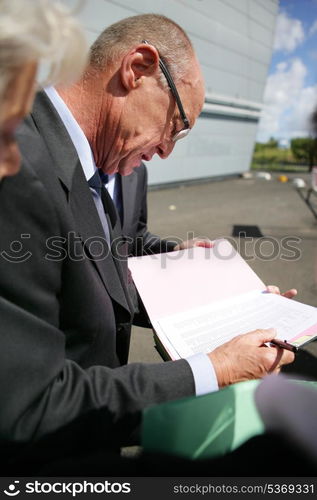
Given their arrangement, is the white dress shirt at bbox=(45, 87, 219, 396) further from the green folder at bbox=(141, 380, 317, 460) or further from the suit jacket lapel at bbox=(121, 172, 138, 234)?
the suit jacket lapel at bbox=(121, 172, 138, 234)

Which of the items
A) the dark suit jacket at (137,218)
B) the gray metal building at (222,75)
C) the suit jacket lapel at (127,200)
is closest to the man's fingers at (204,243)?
the dark suit jacket at (137,218)

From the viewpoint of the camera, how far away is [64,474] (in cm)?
88

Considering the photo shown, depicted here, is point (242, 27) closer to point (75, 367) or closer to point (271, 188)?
point (271, 188)

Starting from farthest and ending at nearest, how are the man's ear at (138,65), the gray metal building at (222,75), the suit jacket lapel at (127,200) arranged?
1. the gray metal building at (222,75)
2. the suit jacket lapel at (127,200)
3. the man's ear at (138,65)

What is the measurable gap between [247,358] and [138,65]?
42.8 inches

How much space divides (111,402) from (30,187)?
22.6 inches

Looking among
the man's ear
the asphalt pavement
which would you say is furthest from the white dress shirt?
the asphalt pavement

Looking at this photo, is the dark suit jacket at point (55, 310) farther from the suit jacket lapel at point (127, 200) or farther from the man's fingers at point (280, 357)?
the suit jacket lapel at point (127, 200)

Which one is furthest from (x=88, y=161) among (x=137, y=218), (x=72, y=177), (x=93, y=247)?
(x=137, y=218)

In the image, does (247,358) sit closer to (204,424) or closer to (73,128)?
(204,424)

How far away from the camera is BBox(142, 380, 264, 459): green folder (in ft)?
2.82

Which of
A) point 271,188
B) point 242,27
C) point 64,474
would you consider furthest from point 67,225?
point 242,27

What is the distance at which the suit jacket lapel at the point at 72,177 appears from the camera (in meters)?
1.08

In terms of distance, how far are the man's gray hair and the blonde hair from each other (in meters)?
0.72
